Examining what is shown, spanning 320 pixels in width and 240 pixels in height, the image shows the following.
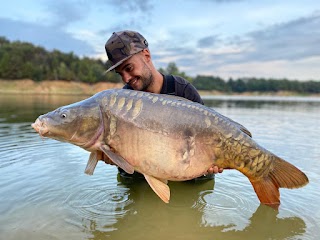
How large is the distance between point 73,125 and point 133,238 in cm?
116

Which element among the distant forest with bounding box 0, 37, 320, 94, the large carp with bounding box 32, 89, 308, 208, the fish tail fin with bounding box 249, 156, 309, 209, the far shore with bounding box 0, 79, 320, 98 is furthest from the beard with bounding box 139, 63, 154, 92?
the far shore with bounding box 0, 79, 320, 98

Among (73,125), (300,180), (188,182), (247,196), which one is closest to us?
(73,125)

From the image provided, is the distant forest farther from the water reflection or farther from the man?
the water reflection

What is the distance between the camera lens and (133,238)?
278 centimetres

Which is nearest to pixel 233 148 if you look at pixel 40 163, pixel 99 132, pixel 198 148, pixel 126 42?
pixel 198 148

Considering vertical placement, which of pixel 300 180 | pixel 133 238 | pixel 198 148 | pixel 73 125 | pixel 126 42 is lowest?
pixel 133 238

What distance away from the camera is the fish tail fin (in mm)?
2830

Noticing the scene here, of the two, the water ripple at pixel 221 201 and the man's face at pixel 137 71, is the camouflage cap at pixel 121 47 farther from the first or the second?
the water ripple at pixel 221 201

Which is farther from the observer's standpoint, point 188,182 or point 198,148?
point 188,182

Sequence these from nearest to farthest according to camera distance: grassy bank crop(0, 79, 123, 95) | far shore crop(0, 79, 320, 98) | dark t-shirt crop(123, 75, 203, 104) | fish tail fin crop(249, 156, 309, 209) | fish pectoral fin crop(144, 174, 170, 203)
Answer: fish pectoral fin crop(144, 174, 170, 203) < fish tail fin crop(249, 156, 309, 209) < dark t-shirt crop(123, 75, 203, 104) < grassy bank crop(0, 79, 123, 95) < far shore crop(0, 79, 320, 98)

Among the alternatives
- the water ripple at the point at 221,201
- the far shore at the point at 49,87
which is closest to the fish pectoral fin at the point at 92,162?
the water ripple at the point at 221,201

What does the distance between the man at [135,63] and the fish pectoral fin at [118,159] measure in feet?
3.74

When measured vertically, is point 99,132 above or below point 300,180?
above

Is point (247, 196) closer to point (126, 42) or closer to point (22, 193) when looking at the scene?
point (126, 42)
